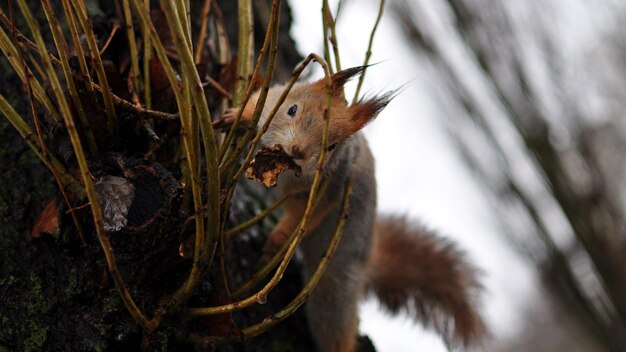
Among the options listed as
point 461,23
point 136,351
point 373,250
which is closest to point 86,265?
point 136,351

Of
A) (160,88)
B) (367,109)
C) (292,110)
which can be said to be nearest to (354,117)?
(367,109)

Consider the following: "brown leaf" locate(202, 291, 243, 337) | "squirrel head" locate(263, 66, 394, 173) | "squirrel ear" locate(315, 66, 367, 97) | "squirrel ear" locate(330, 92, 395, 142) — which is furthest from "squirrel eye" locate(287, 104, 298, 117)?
"brown leaf" locate(202, 291, 243, 337)

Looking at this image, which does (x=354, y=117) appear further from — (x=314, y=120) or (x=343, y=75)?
(x=343, y=75)

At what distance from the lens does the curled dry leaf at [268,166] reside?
147cm

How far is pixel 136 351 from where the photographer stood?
1465mm

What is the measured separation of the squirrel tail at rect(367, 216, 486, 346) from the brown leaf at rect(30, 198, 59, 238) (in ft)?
5.08

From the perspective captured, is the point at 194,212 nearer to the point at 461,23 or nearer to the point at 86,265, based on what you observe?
the point at 86,265

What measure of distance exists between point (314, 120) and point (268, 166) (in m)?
0.43

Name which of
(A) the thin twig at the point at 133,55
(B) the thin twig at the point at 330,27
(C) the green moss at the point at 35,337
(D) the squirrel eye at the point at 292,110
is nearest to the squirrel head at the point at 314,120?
(D) the squirrel eye at the point at 292,110

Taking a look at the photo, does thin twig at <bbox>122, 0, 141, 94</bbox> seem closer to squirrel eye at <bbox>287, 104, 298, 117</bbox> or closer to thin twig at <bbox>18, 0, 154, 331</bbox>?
thin twig at <bbox>18, 0, 154, 331</bbox>

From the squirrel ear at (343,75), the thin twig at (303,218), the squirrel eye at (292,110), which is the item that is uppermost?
the squirrel eye at (292,110)

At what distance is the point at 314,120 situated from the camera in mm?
1891

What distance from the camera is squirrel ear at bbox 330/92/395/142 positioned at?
1.84 m

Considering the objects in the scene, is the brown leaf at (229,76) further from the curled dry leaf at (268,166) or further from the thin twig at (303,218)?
the thin twig at (303,218)
